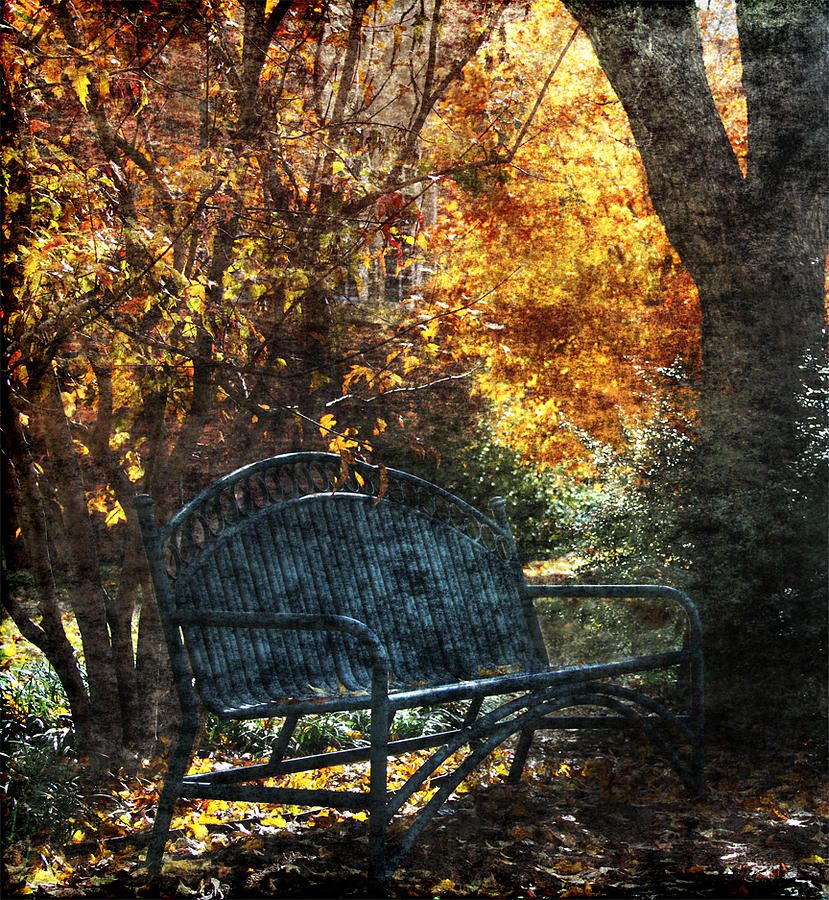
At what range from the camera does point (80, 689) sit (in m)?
3.16

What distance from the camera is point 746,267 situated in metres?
4.10

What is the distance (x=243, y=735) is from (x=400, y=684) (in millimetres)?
928

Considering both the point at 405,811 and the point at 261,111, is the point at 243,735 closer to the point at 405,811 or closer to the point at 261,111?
the point at 405,811

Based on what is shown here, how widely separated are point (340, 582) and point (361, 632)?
0.68 m

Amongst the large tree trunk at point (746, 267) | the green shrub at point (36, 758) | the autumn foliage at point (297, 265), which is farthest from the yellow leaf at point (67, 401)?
the large tree trunk at point (746, 267)

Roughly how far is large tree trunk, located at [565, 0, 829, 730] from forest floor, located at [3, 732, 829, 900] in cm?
74

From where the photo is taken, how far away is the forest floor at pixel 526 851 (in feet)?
8.40

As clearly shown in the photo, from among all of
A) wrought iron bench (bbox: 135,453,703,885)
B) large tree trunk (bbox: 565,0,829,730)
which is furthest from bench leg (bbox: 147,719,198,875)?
large tree trunk (bbox: 565,0,829,730)

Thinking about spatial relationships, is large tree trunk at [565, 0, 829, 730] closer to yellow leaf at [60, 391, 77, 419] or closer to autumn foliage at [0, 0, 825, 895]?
autumn foliage at [0, 0, 825, 895]

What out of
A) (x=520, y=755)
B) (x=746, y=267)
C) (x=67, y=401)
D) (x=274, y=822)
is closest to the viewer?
(x=274, y=822)

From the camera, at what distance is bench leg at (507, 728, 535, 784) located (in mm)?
3293

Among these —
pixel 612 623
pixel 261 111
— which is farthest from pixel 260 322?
pixel 612 623

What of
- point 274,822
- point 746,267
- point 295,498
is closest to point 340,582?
point 295,498

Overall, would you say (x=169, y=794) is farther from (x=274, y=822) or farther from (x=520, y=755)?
(x=520, y=755)
